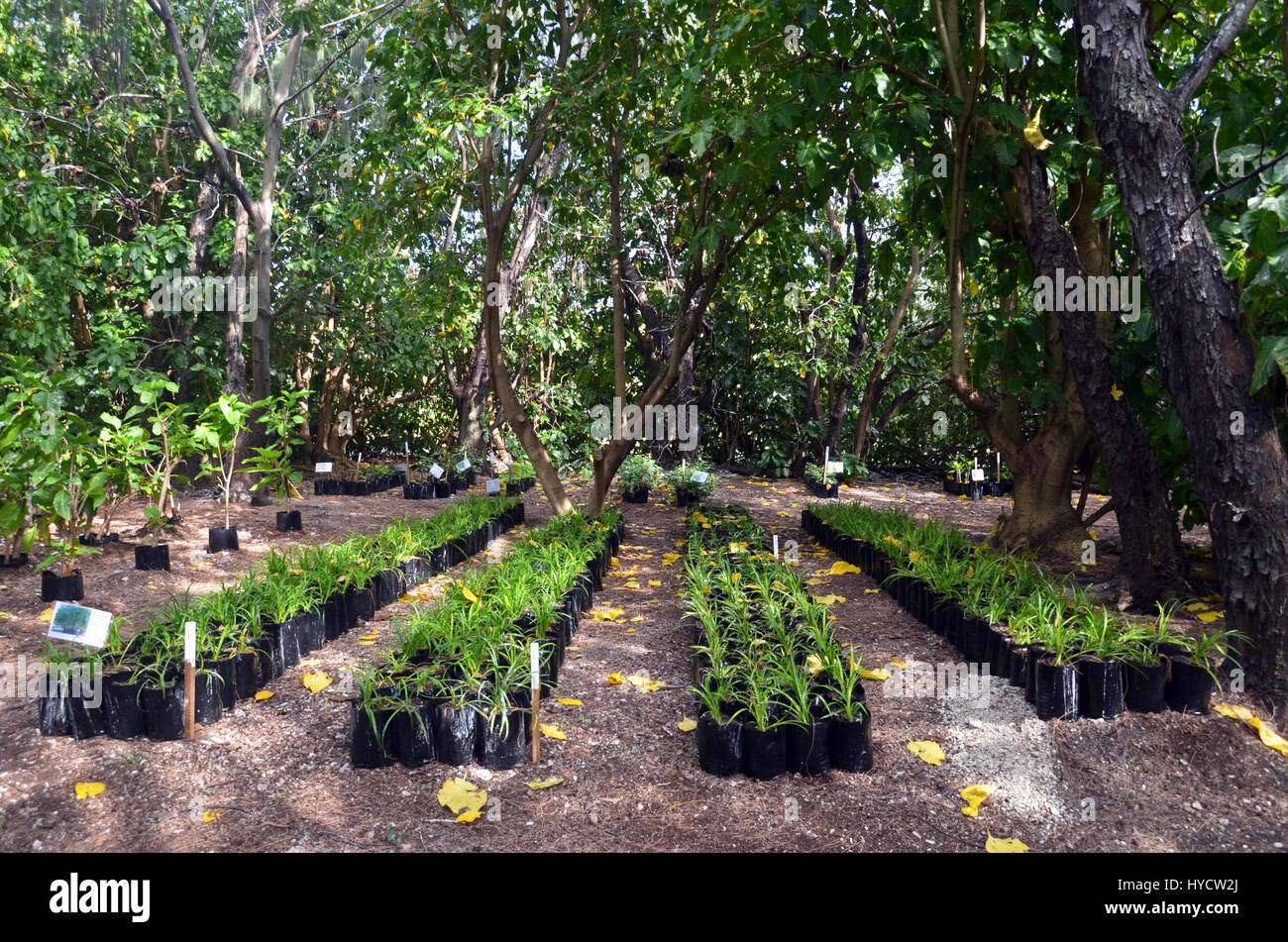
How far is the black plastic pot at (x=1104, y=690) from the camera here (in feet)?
8.63

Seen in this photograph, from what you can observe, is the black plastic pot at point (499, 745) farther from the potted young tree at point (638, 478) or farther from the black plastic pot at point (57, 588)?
the potted young tree at point (638, 478)

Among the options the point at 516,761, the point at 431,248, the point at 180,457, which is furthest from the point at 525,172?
the point at 431,248

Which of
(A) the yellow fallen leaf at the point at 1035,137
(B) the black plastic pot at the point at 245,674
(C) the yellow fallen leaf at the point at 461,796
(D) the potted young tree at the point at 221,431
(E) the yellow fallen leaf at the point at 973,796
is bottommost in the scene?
(E) the yellow fallen leaf at the point at 973,796

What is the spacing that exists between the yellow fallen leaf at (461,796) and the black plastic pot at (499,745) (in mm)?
127

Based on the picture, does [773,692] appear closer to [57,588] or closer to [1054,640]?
[1054,640]

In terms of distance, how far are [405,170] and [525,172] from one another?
0.80 m

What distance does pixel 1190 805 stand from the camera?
88.2 inches

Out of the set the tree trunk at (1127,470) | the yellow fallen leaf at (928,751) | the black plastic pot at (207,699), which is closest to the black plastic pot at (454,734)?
the black plastic pot at (207,699)

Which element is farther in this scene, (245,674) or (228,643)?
(228,643)

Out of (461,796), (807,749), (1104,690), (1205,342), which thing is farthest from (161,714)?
(1205,342)

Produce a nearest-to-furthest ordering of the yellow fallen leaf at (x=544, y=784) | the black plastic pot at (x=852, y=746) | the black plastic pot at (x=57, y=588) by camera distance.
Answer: the yellow fallen leaf at (x=544, y=784), the black plastic pot at (x=852, y=746), the black plastic pot at (x=57, y=588)

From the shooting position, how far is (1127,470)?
3652mm

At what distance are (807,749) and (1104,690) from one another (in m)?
1.07

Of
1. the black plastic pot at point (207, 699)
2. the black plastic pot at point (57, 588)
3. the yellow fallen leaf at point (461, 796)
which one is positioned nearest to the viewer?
the yellow fallen leaf at point (461, 796)
